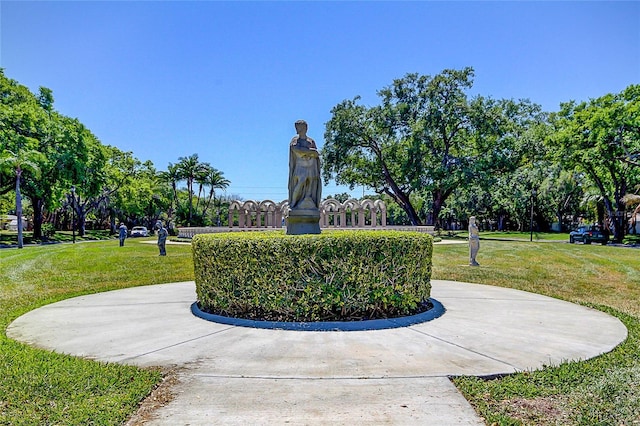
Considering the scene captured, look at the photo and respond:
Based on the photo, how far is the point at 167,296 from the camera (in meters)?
7.73

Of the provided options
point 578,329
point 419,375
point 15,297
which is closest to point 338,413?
point 419,375

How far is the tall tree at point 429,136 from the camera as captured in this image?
31531 mm

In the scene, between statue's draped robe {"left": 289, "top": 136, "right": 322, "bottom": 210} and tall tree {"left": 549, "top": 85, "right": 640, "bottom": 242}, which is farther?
tall tree {"left": 549, "top": 85, "right": 640, "bottom": 242}

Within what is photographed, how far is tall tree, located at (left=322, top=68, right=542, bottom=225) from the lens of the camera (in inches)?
1241

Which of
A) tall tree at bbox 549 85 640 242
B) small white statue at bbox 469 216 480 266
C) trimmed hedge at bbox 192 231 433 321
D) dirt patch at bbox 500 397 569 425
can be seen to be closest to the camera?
dirt patch at bbox 500 397 569 425

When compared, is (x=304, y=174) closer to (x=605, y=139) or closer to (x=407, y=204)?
(x=605, y=139)

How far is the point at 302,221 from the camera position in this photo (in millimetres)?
7672

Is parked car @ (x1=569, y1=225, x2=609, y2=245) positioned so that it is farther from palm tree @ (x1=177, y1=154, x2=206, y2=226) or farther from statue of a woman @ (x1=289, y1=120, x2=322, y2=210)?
palm tree @ (x1=177, y1=154, x2=206, y2=226)

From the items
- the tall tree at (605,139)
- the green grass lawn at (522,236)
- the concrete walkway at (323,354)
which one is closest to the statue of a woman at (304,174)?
the concrete walkway at (323,354)

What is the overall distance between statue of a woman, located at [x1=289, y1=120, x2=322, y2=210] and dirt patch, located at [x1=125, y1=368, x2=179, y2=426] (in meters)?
4.42

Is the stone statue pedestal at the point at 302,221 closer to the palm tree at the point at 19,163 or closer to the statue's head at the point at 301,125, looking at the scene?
the statue's head at the point at 301,125

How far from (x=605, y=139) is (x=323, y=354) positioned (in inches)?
1064

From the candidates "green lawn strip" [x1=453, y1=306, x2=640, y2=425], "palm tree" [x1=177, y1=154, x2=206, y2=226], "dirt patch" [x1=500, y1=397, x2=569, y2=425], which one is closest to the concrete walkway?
"green lawn strip" [x1=453, y1=306, x2=640, y2=425]

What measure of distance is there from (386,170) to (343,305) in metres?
30.5
